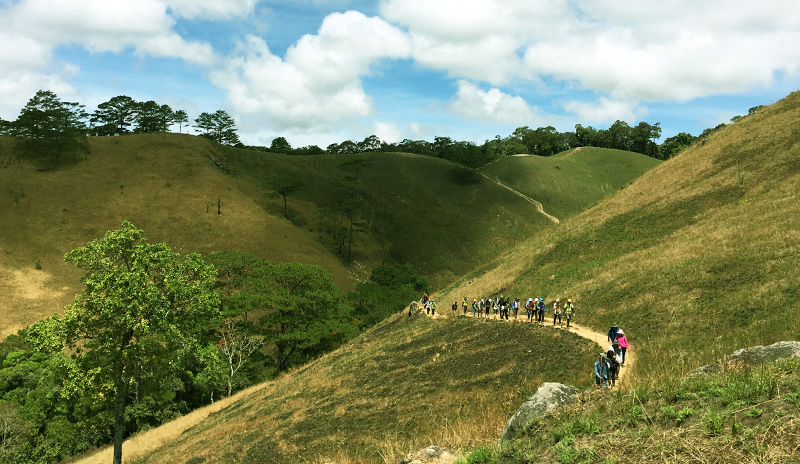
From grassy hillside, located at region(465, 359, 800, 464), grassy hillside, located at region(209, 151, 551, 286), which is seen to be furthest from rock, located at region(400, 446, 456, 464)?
grassy hillside, located at region(209, 151, 551, 286)

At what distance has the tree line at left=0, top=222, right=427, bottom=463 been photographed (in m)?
21.7

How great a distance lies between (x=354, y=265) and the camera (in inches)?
3600

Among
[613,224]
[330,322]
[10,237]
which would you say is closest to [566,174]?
[613,224]

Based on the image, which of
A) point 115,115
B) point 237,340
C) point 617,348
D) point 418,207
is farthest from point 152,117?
point 617,348

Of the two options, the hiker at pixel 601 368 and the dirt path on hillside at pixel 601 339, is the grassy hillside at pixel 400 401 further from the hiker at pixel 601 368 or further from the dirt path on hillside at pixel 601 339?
the hiker at pixel 601 368

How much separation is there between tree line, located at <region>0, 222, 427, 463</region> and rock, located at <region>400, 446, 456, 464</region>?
55.8 ft

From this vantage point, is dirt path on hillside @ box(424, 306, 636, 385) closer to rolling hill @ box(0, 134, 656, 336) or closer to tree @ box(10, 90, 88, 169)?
rolling hill @ box(0, 134, 656, 336)

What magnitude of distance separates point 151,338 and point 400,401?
13.5 meters

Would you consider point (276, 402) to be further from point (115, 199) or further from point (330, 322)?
point (115, 199)

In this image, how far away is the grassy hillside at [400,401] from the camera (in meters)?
15.5

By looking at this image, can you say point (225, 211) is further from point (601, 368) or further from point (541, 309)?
point (601, 368)

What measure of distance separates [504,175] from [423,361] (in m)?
126

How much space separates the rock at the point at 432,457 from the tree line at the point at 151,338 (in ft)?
55.8

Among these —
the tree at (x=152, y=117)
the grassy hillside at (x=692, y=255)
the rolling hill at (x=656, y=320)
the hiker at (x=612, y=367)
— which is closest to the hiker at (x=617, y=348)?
the rolling hill at (x=656, y=320)
